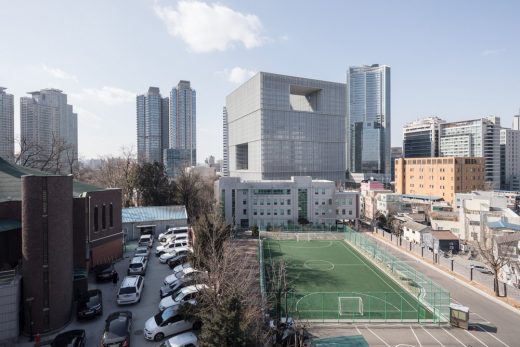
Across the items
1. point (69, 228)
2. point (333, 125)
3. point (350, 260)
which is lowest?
point (350, 260)

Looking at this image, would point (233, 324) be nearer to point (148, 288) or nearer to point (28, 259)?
point (28, 259)

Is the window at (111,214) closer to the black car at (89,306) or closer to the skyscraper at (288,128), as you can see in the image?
the black car at (89,306)

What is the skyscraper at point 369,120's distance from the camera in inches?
5389

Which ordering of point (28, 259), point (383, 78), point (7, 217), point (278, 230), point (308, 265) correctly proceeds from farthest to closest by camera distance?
1. point (383, 78)
2. point (278, 230)
3. point (308, 265)
4. point (7, 217)
5. point (28, 259)

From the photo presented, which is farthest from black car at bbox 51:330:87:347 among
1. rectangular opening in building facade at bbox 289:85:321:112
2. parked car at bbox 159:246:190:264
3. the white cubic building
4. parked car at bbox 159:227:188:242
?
rectangular opening in building facade at bbox 289:85:321:112

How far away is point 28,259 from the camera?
536 inches

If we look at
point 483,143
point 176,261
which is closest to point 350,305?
point 176,261

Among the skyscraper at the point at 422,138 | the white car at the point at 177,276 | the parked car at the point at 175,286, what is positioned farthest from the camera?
the skyscraper at the point at 422,138

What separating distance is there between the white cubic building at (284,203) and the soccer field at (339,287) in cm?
1118

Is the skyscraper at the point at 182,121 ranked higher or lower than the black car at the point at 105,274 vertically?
higher

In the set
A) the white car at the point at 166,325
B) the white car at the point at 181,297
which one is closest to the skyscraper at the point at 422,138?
the white car at the point at 181,297

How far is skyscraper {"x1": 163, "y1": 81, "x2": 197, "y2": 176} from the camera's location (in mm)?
129375

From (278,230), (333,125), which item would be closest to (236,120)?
(333,125)

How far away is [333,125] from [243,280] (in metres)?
87.6
